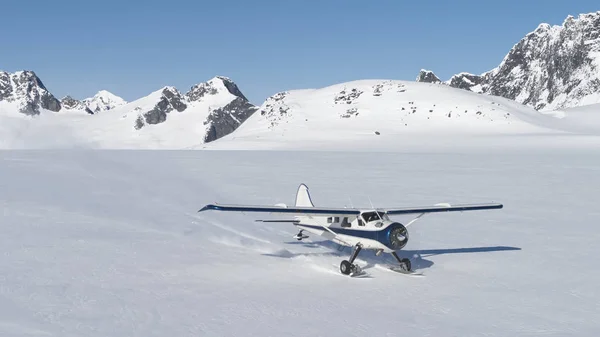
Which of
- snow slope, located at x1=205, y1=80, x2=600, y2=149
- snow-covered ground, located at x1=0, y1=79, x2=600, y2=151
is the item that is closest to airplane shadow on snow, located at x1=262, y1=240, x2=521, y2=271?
snow-covered ground, located at x1=0, y1=79, x2=600, y2=151

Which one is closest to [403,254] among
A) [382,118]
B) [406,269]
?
[406,269]

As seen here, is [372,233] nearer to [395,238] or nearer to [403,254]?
[395,238]

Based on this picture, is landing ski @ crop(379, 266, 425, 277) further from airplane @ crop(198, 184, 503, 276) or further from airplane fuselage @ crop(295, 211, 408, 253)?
airplane fuselage @ crop(295, 211, 408, 253)

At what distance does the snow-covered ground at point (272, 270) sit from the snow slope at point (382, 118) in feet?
204

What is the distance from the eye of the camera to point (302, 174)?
1688 inches

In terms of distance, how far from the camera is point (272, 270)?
1537 cm

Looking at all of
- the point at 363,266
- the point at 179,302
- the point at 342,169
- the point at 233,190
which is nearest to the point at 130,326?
the point at 179,302

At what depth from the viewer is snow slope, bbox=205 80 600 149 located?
100938 millimetres

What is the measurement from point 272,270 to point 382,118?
113106 millimetres

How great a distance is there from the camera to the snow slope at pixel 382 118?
331 feet

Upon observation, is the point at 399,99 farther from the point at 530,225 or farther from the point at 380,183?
the point at 530,225

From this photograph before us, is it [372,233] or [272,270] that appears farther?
[272,270]

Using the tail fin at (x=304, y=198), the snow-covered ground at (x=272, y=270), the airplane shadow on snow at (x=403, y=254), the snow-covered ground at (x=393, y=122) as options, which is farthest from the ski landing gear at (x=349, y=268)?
the snow-covered ground at (x=393, y=122)

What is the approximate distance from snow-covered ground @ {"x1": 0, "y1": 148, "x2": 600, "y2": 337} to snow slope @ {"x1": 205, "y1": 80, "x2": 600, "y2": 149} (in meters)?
62.3
